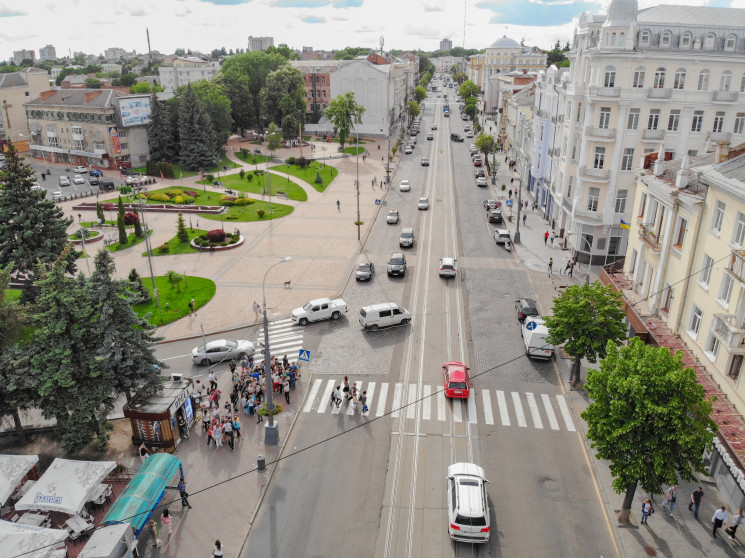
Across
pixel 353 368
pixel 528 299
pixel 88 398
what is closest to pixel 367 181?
pixel 528 299

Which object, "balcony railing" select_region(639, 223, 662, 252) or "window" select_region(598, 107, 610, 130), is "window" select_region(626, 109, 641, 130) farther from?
"balcony railing" select_region(639, 223, 662, 252)

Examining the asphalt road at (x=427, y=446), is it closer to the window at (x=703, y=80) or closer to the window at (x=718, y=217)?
the window at (x=718, y=217)

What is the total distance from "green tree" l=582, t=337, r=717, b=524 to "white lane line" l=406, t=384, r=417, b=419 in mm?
10726

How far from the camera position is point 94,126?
92812 mm

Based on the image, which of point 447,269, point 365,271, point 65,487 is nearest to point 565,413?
point 447,269

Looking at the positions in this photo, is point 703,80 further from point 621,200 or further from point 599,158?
point 621,200

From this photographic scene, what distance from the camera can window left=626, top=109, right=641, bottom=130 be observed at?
46906 millimetres

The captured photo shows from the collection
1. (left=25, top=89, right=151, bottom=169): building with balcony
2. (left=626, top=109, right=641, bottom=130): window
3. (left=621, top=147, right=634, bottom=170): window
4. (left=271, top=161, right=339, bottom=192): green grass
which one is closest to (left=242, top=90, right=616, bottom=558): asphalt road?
(left=621, top=147, right=634, bottom=170): window

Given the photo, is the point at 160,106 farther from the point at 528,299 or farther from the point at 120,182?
the point at 528,299

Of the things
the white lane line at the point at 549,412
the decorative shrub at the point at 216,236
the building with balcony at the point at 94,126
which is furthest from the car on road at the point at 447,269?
the building with balcony at the point at 94,126

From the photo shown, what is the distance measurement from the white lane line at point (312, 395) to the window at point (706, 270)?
822 inches

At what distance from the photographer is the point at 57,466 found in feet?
74.8

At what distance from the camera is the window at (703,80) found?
148 ft

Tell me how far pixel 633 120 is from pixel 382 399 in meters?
33.7
